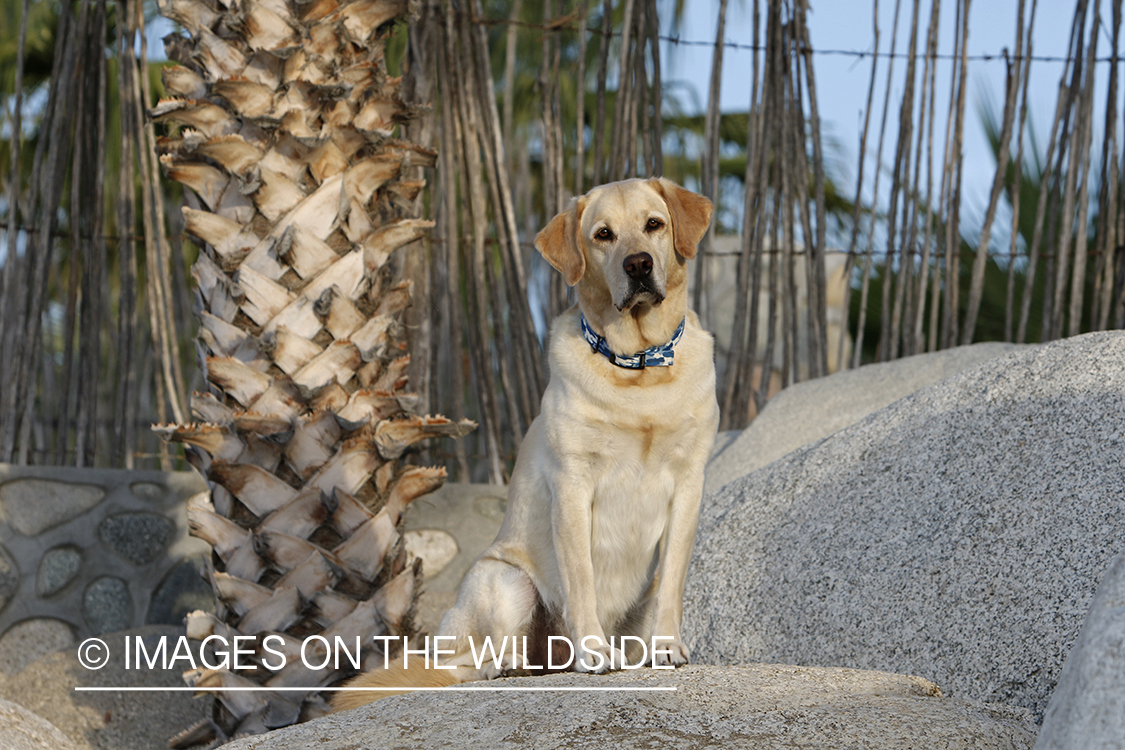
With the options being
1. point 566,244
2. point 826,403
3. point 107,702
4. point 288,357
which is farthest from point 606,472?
point 826,403

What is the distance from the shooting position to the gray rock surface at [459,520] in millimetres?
3914

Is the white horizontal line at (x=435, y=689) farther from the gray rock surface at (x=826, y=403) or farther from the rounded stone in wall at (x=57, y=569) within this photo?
the gray rock surface at (x=826, y=403)

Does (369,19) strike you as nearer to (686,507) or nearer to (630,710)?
(686,507)

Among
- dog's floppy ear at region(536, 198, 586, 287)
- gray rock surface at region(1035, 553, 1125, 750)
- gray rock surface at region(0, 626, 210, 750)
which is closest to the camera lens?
gray rock surface at region(1035, 553, 1125, 750)

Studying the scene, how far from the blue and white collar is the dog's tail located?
77 centimetres

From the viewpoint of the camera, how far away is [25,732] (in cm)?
202

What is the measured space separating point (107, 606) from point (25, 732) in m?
1.86

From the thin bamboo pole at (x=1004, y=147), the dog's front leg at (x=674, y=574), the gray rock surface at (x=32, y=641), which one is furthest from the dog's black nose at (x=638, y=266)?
→ the gray rock surface at (x=32, y=641)

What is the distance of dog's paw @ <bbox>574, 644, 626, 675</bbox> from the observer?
186cm

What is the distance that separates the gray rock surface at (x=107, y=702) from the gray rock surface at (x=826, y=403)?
6.54 ft

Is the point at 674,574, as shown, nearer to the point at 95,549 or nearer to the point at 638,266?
the point at 638,266

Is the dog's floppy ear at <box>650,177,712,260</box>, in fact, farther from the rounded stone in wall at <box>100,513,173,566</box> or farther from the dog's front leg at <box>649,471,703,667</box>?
the rounded stone in wall at <box>100,513,173,566</box>

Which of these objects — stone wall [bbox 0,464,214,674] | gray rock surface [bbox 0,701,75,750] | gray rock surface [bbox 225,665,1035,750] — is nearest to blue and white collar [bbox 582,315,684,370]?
gray rock surface [bbox 225,665,1035,750]

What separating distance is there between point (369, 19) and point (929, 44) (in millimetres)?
2537
